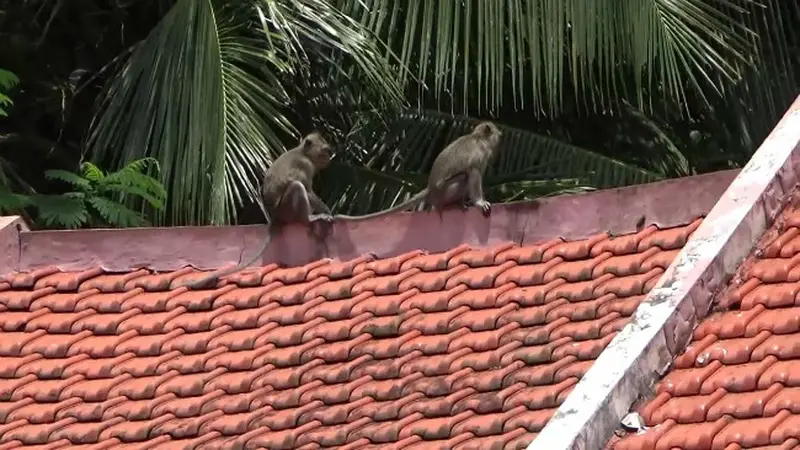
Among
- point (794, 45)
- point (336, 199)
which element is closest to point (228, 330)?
point (336, 199)

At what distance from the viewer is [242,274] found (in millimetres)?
9406

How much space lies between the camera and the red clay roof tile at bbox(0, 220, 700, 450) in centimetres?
748

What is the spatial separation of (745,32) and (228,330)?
6.45 m

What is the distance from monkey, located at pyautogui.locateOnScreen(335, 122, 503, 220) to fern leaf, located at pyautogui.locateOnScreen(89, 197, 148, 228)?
298 cm

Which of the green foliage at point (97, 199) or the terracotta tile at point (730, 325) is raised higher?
the green foliage at point (97, 199)

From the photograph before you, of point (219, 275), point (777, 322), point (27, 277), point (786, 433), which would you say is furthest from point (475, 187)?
point (786, 433)

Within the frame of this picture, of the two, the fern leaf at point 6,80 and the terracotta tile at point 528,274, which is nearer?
the terracotta tile at point 528,274

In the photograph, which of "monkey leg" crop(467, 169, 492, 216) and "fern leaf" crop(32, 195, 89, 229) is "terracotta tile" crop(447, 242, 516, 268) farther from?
"fern leaf" crop(32, 195, 89, 229)

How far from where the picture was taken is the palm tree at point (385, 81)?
40.6 ft

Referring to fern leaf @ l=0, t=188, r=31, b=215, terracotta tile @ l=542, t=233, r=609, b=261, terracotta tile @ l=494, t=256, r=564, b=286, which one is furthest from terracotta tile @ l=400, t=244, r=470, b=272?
fern leaf @ l=0, t=188, r=31, b=215

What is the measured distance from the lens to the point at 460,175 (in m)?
10.1

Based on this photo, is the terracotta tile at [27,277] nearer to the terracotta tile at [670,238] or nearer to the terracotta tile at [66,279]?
the terracotta tile at [66,279]

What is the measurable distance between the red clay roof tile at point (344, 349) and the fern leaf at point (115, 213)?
275cm

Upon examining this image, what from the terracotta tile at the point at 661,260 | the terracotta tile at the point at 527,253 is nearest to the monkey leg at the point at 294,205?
the terracotta tile at the point at 527,253
